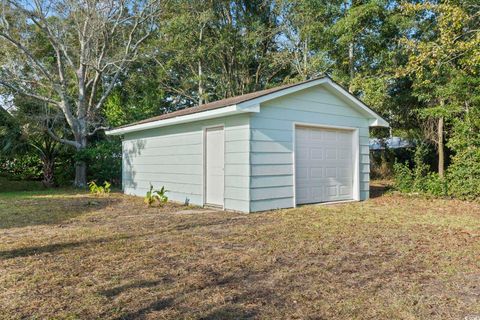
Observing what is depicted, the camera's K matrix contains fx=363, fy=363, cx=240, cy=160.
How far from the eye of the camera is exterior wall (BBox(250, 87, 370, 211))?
7.64m

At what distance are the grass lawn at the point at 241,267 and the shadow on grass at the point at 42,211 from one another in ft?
0.35

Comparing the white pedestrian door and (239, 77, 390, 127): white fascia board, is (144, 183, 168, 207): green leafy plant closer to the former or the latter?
the white pedestrian door

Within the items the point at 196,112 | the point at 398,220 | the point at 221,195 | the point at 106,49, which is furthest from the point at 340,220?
the point at 106,49

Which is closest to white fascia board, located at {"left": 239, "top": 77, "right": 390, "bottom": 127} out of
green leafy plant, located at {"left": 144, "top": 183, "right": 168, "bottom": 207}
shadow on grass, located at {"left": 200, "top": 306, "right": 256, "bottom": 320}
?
green leafy plant, located at {"left": 144, "top": 183, "right": 168, "bottom": 207}

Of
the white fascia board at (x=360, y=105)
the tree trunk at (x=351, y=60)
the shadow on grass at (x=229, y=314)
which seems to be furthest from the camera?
the tree trunk at (x=351, y=60)

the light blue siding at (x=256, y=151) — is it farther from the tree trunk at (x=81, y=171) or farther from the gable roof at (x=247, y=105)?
the tree trunk at (x=81, y=171)

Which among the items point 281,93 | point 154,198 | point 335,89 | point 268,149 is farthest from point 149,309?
point 335,89

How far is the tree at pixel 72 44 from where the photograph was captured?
14.4 m

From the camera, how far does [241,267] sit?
3912 millimetres

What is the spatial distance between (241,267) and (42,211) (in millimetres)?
6262

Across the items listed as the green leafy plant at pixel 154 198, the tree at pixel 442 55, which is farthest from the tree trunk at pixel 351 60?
the green leafy plant at pixel 154 198

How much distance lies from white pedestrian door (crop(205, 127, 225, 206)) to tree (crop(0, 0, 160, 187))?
28.5 feet

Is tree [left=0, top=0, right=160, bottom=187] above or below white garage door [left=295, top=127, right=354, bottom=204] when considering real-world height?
above

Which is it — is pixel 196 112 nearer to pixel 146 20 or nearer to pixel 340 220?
pixel 340 220
